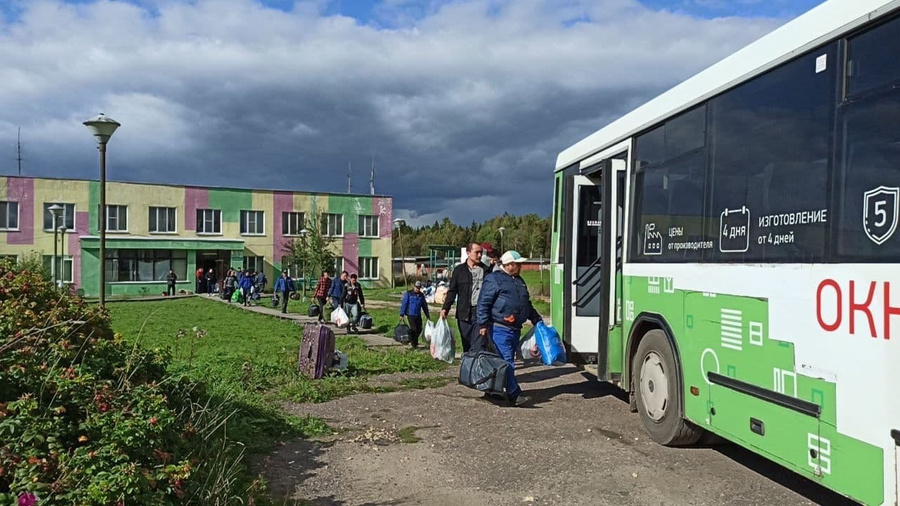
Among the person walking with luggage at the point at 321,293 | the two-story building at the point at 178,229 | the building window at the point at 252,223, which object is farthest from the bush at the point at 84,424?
the building window at the point at 252,223

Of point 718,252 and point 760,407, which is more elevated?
point 718,252

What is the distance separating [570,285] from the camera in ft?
32.9

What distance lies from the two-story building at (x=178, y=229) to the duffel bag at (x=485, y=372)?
4149 centimetres

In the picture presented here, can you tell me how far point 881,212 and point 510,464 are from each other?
3687 millimetres

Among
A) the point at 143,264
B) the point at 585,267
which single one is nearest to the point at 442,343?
the point at 585,267

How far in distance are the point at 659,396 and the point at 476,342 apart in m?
3.01

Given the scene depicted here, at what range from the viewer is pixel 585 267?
10055mm

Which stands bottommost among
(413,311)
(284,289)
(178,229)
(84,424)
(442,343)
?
(284,289)

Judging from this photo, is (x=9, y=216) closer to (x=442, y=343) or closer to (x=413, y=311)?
(x=413, y=311)

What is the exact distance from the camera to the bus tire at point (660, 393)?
22.2ft

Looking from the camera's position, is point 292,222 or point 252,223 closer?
point 252,223

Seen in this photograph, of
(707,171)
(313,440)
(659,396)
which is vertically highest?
(707,171)

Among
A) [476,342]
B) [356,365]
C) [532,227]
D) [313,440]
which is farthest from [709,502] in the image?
[532,227]

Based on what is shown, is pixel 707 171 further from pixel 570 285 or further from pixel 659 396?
pixel 570 285
